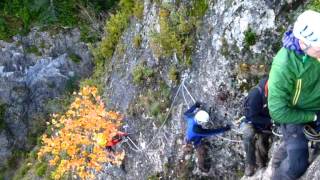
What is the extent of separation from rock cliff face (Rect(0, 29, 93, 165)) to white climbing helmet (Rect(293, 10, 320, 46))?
13179 millimetres

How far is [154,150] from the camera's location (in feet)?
35.6

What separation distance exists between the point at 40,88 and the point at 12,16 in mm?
2798

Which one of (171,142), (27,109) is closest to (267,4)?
(171,142)

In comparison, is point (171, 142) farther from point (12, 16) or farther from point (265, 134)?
point (12, 16)

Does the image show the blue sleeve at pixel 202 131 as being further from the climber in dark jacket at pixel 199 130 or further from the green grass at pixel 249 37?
the green grass at pixel 249 37

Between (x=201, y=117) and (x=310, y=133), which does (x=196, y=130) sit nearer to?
(x=201, y=117)

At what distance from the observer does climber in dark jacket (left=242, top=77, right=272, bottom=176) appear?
6.45 metres

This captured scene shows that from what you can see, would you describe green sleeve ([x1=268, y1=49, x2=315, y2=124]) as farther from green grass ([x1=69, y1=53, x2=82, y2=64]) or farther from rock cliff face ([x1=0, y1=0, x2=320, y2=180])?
green grass ([x1=69, y1=53, x2=82, y2=64])

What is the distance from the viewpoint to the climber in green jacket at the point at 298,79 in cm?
452

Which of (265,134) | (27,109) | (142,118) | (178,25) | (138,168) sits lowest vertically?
(27,109)

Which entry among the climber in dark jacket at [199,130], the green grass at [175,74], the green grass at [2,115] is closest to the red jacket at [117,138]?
the green grass at [175,74]

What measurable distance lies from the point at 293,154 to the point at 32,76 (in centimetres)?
1325

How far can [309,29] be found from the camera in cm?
448

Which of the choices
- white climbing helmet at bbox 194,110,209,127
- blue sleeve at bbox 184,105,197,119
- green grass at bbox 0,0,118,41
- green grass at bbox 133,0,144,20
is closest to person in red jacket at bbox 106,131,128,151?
blue sleeve at bbox 184,105,197,119
